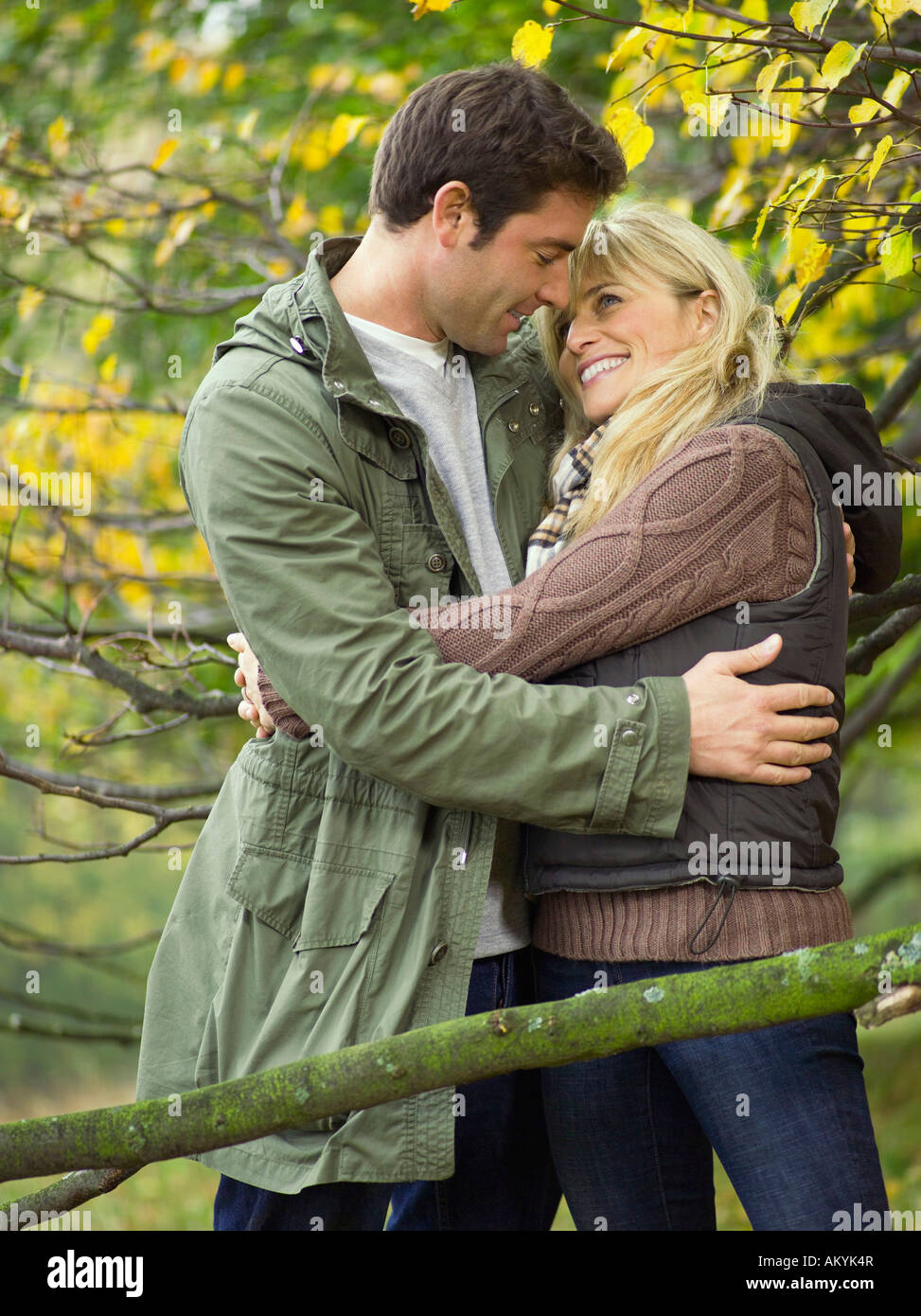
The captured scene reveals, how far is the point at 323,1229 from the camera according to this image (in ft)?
7.06

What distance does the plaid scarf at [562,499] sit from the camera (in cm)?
235

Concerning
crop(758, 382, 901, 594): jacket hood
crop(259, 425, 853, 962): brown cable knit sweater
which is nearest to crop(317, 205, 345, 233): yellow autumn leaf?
crop(758, 382, 901, 594): jacket hood

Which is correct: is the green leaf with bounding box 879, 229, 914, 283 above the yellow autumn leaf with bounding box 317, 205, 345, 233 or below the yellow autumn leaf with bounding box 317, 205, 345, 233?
below

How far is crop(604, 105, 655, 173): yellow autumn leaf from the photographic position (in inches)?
94.7

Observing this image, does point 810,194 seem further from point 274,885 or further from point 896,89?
point 274,885

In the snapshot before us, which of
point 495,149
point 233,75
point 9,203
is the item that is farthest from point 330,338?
point 233,75

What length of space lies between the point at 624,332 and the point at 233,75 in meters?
3.60

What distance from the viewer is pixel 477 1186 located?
236 centimetres

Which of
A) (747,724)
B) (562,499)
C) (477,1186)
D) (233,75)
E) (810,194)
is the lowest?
(477,1186)

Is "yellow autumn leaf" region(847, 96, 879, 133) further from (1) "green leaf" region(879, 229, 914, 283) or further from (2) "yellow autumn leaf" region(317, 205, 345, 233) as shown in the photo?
(2) "yellow autumn leaf" region(317, 205, 345, 233)

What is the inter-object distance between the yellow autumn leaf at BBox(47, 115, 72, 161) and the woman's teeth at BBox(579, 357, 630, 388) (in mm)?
2511

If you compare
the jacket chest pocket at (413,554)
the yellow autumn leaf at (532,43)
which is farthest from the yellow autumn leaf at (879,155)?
the jacket chest pocket at (413,554)

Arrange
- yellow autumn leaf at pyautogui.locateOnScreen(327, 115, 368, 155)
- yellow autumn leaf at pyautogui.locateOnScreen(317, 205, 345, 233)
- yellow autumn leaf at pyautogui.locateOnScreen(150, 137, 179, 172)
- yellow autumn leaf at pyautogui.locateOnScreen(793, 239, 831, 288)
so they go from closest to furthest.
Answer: yellow autumn leaf at pyautogui.locateOnScreen(793, 239, 831, 288) < yellow autumn leaf at pyautogui.locateOnScreen(327, 115, 368, 155) < yellow autumn leaf at pyautogui.locateOnScreen(150, 137, 179, 172) < yellow autumn leaf at pyautogui.locateOnScreen(317, 205, 345, 233)

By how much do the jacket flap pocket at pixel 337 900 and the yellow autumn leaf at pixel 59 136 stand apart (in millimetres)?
3078
